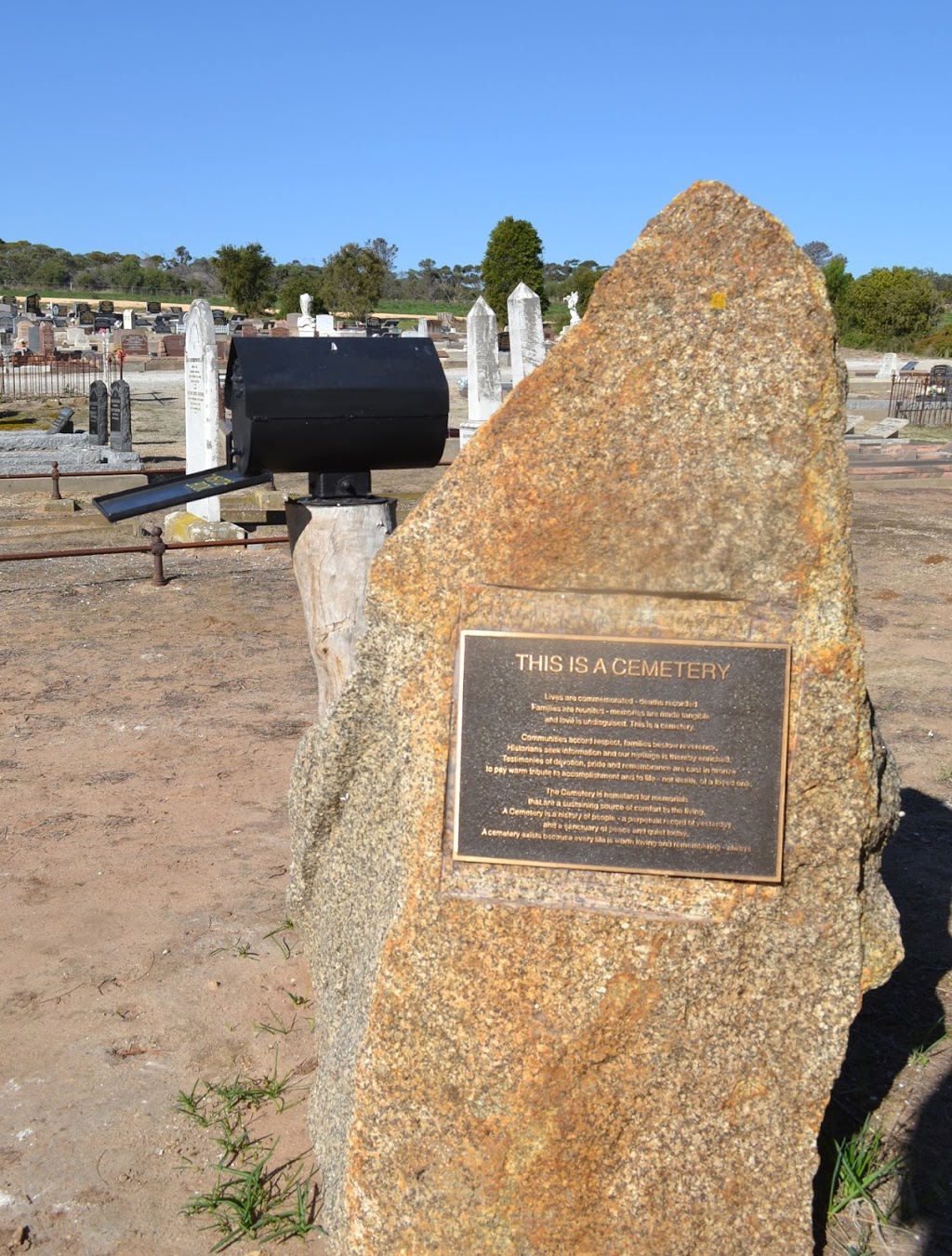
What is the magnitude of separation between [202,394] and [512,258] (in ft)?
138

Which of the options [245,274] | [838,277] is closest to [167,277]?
[245,274]

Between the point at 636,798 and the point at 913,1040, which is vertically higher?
the point at 636,798

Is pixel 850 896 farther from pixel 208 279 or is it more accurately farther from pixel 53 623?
pixel 208 279

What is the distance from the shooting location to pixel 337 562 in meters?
3.89

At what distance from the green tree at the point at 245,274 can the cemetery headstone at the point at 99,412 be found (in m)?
37.8

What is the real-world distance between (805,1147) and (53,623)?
22.5 feet

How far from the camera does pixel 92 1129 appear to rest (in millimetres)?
3150

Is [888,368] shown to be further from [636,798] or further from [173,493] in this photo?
[636,798]

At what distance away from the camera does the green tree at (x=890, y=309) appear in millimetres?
47562

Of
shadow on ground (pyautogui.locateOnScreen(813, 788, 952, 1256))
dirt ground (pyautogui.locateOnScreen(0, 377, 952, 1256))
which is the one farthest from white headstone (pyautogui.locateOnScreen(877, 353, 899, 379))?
shadow on ground (pyautogui.locateOnScreen(813, 788, 952, 1256))

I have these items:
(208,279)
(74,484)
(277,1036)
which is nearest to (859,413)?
(74,484)

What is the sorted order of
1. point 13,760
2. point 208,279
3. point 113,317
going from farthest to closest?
point 208,279, point 113,317, point 13,760

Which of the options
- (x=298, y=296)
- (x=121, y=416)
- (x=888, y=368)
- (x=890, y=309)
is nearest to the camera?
(x=121, y=416)

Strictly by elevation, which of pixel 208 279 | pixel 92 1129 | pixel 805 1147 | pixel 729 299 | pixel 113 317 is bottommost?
pixel 92 1129
